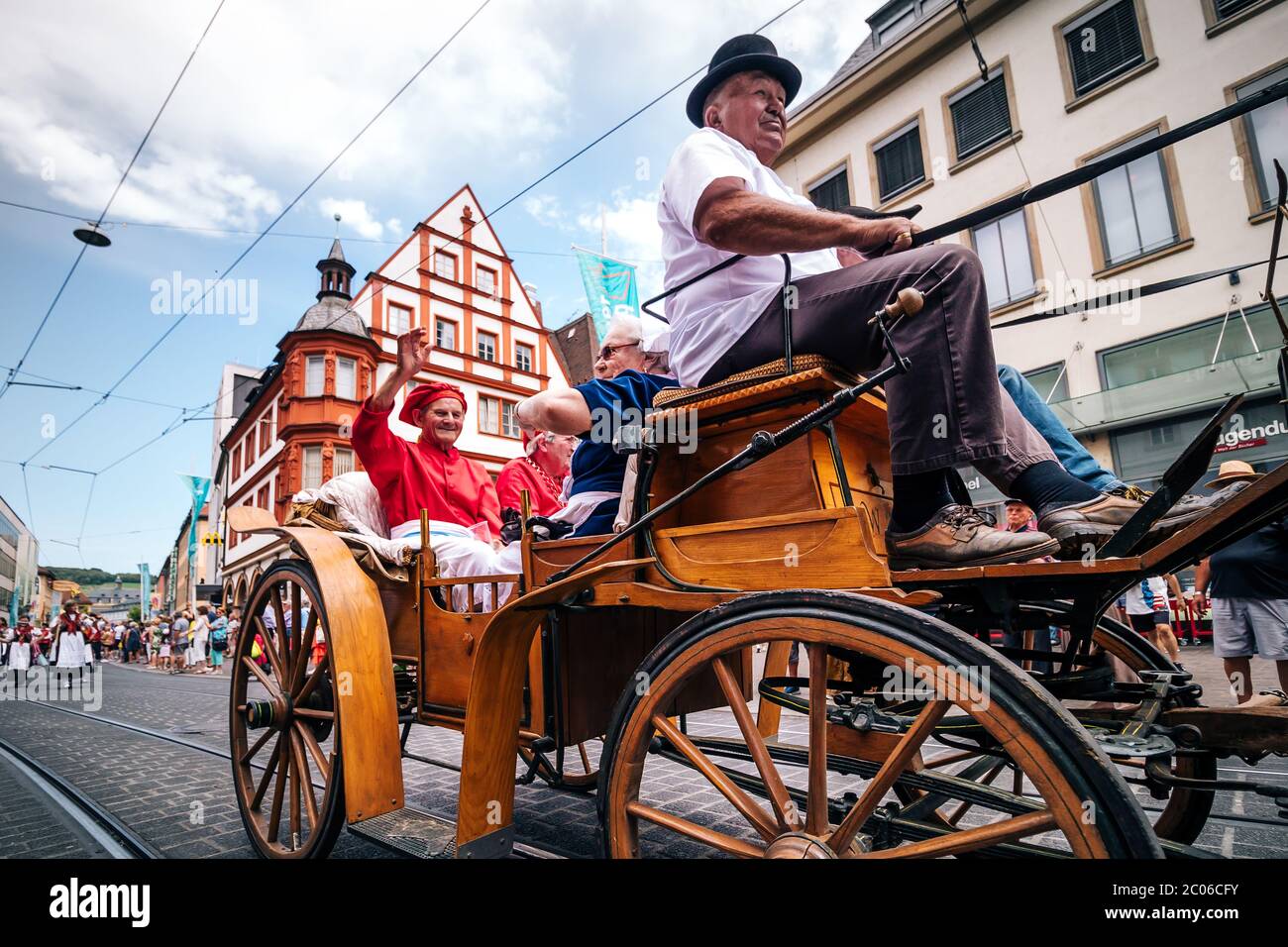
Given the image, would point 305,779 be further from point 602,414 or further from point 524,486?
point 524,486

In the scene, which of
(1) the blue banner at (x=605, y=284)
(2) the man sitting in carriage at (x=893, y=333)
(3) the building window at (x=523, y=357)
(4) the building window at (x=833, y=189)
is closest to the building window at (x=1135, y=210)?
(4) the building window at (x=833, y=189)

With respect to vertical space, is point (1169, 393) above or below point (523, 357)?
below

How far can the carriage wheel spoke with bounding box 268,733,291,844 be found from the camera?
2.70 metres

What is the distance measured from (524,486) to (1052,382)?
10.3 metres

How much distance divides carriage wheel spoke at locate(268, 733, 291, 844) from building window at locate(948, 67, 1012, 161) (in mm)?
13846

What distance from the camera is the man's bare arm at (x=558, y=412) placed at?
2092mm

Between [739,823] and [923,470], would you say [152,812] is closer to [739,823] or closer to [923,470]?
[739,823]

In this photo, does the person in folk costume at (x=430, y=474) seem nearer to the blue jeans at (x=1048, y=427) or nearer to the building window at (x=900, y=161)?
the blue jeans at (x=1048, y=427)

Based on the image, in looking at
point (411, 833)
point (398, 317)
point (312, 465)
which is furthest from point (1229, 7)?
point (312, 465)

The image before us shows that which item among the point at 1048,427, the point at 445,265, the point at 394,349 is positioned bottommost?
the point at 1048,427

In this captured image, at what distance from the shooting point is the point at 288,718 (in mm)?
2803

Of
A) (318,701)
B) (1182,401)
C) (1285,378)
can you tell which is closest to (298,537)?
(318,701)

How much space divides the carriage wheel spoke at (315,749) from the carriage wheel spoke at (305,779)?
0.11 feet

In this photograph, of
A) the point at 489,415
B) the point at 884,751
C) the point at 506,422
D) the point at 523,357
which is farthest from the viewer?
the point at 523,357
